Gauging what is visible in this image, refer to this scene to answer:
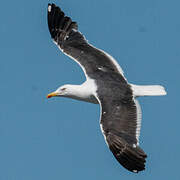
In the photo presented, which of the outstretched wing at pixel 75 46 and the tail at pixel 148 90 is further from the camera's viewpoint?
the outstretched wing at pixel 75 46

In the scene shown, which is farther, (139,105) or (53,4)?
(53,4)

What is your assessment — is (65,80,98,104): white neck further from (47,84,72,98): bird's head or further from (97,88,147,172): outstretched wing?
(97,88,147,172): outstretched wing

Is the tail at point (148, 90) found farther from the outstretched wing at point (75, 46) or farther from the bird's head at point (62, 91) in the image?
the bird's head at point (62, 91)

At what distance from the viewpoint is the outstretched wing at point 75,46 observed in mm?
18531

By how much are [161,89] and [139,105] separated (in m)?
1.28

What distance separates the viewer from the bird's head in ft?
59.1

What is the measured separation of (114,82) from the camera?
17703 millimetres

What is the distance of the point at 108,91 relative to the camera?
17.2 meters

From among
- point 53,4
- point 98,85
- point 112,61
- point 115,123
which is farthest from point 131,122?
point 53,4

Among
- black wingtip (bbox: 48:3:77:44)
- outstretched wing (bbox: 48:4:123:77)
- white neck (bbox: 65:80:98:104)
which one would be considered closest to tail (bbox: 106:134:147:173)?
white neck (bbox: 65:80:98:104)

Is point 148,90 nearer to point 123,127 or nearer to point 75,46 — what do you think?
point 123,127

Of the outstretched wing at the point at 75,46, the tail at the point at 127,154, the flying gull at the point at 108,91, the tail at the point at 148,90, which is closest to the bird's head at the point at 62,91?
the flying gull at the point at 108,91

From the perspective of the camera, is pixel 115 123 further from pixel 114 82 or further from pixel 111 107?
pixel 114 82

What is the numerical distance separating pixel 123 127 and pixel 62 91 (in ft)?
9.35
